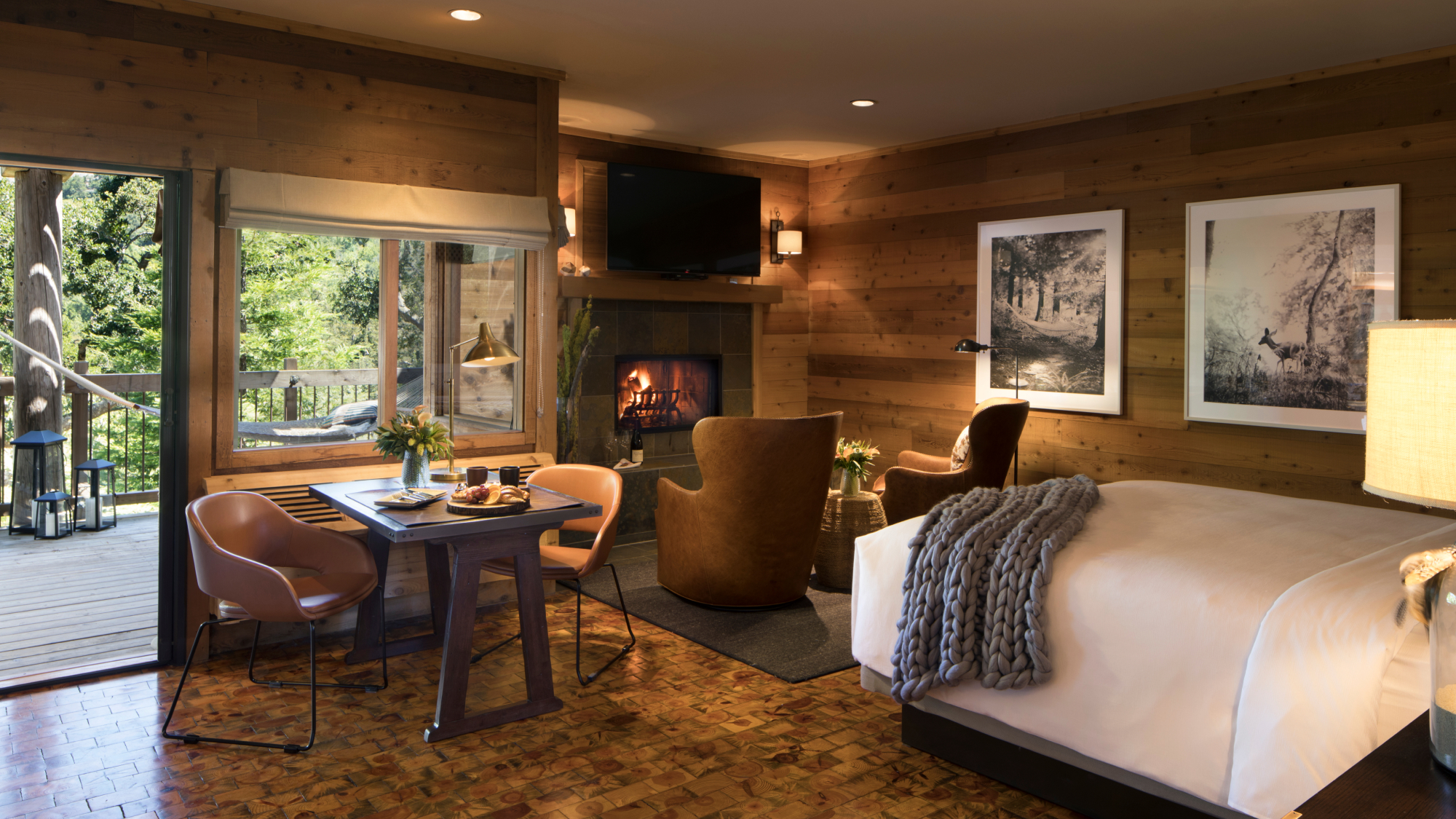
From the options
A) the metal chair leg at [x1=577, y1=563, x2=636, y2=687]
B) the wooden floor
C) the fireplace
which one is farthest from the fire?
the wooden floor

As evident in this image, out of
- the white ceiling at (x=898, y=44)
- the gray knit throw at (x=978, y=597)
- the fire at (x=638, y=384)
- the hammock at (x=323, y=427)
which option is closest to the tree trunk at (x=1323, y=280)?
the white ceiling at (x=898, y=44)

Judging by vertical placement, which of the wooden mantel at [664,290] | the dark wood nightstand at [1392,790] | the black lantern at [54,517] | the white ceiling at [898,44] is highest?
the white ceiling at [898,44]

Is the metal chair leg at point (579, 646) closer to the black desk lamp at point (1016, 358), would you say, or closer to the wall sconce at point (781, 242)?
the black desk lamp at point (1016, 358)

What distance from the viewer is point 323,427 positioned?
4.19 metres

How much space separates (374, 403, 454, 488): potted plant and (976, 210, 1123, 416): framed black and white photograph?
3.54 metres

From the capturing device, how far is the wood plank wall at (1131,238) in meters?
4.23

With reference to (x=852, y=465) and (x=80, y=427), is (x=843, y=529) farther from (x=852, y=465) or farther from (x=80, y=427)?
(x=80, y=427)

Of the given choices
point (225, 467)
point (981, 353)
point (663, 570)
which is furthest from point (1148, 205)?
point (225, 467)

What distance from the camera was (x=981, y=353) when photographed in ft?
19.5

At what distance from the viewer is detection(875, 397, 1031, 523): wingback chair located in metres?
5.00

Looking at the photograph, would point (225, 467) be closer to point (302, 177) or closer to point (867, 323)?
point (302, 177)

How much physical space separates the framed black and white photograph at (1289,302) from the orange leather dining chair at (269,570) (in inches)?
161

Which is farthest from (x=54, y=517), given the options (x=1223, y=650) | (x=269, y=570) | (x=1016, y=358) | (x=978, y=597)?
(x=1223, y=650)

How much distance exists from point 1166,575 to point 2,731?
11.7ft
